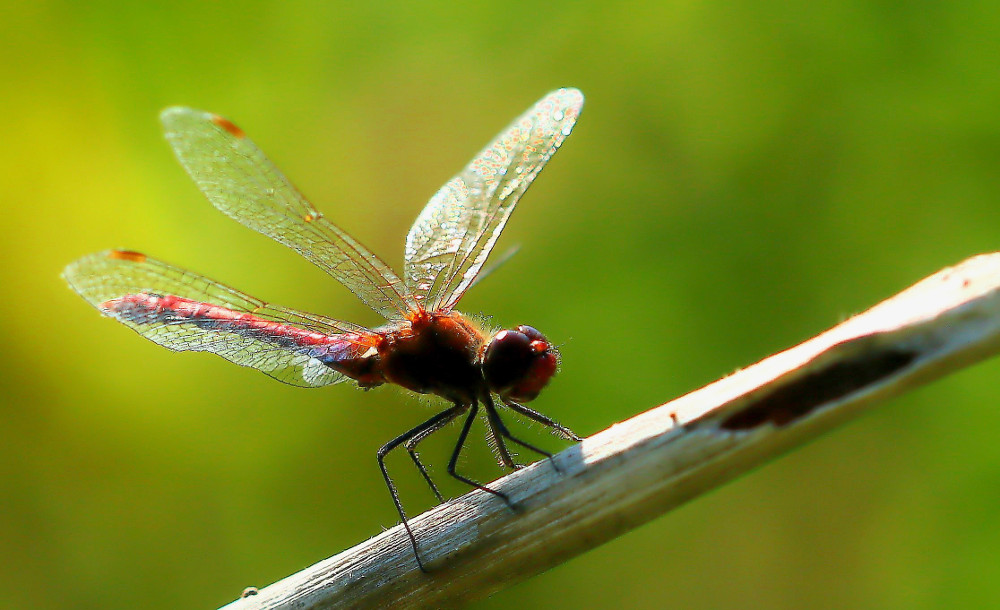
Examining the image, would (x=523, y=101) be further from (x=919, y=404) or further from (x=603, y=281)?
(x=919, y=404)

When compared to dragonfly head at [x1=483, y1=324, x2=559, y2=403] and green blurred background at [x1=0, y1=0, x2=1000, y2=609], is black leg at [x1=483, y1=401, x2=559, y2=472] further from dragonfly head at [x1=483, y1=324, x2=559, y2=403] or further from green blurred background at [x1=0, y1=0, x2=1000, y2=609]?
green blurred background at [x1=0, y1=0, x2=1000, y2=609]

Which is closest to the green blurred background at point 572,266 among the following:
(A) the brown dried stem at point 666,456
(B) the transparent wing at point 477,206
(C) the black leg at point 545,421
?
(B) the transparent wing at point 477,206

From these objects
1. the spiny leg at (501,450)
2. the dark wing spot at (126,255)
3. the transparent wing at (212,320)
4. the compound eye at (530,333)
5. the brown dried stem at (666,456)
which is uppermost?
the dark wing spot at (126,255)

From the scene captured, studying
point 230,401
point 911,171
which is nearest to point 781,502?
point 911,171

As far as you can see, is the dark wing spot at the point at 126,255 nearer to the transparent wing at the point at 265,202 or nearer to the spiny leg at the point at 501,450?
the transparent wing at the point at 265,202

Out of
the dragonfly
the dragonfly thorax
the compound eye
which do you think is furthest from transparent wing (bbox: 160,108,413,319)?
the compound eye
